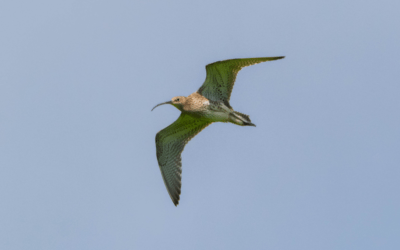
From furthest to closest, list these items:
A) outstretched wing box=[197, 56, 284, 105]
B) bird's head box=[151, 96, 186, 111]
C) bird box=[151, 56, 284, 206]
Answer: bird's head box=[151, 96, 186, 111] < bird box=[151, 56, 284, 206] < outstretched wing box=[197, 56, 284, 105]

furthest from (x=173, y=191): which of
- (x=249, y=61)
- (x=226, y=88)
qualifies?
(x=249, y=61)

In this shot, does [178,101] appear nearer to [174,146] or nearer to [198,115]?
[198,115]

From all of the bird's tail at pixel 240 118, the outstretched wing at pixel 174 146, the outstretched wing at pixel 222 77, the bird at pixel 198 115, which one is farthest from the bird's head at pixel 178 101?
the bird's tail at pixel 240 118

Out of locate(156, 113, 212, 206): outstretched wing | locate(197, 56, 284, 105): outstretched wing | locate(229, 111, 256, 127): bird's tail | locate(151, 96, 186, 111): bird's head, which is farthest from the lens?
locate(156, 113, 212, 206): outstretched wing

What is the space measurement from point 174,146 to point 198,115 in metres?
1.82

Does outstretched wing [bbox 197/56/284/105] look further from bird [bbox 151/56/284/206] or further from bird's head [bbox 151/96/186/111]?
bird's head [bbox 151/96/186/111]

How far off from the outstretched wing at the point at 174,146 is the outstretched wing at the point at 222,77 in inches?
50.4

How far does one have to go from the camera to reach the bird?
14.4 metres

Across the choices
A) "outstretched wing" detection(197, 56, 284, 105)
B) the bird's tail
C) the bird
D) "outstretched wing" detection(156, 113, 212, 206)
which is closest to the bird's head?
the bird

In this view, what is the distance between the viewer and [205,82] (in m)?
14.7

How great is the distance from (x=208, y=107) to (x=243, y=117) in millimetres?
1184

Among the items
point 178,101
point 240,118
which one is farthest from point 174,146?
point 240,118

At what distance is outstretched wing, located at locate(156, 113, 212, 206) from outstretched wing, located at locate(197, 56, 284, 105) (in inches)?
50.4

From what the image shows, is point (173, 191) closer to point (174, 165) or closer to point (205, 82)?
point (174, 165)
